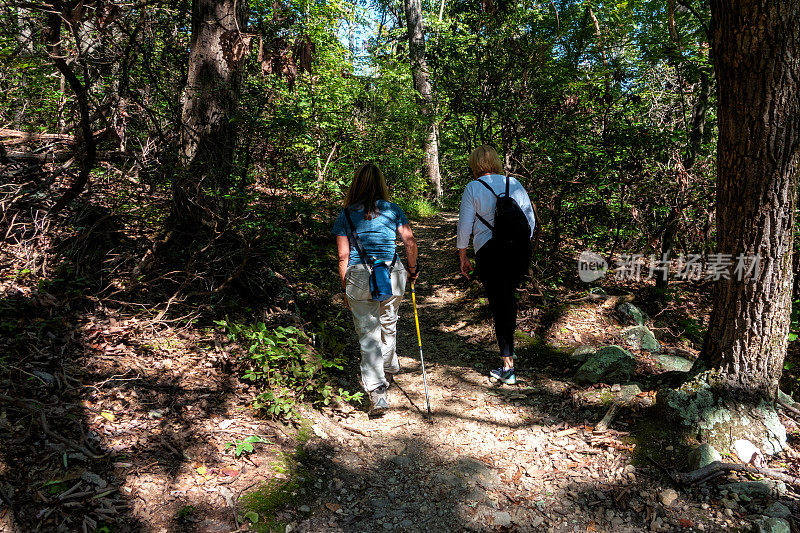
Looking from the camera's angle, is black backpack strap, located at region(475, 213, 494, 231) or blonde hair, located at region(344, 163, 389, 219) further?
black backpack strap, located at region(475, 213, 494, 231)

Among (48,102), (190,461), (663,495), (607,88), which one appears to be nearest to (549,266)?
(607,88)

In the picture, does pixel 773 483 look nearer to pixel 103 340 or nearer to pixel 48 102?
pixel 103 340

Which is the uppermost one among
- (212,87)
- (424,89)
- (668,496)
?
(424,89)

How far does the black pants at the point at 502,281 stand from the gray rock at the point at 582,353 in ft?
2.77

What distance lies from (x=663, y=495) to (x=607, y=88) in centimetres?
571

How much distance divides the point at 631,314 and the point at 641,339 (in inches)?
20.8

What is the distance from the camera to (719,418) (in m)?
3.33

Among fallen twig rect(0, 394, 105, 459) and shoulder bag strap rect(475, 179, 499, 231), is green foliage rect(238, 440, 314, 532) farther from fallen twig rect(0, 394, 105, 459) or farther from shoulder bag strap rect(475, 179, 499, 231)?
shoulder bag strap rect(475, 179, 499, 231)

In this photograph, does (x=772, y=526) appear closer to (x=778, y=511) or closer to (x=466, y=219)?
(x=778, y=511)

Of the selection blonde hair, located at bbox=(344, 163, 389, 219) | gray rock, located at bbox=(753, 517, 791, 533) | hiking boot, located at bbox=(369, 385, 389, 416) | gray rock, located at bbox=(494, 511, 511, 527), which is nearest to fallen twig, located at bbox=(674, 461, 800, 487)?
gray rock, located at bbox=(753, 517, 791, 533)

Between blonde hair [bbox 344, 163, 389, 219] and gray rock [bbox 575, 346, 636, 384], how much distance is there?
2761mm

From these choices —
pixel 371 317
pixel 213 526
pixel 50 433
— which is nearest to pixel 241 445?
pixel 213 526

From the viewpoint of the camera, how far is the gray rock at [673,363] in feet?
15.3

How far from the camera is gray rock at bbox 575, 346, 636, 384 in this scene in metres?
4.39
